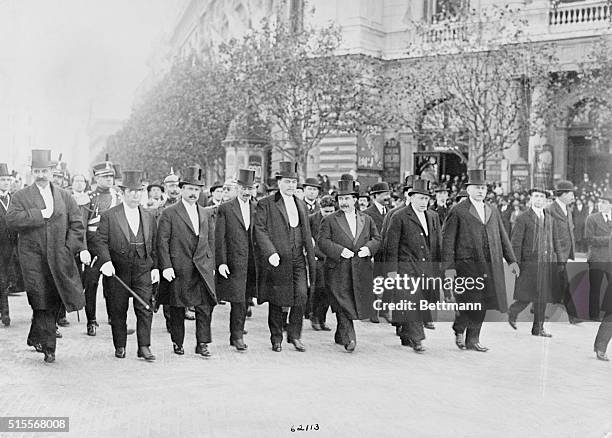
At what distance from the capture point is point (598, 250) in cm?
1205

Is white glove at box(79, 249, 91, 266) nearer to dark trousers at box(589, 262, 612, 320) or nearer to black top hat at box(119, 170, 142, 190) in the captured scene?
black top hat at box(119, 170, 142, 190)

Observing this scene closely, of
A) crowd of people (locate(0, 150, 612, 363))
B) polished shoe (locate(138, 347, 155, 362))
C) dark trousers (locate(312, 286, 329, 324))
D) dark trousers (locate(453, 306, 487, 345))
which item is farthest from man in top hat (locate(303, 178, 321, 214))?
polished shoe (locate(138, 347, 155, 362))

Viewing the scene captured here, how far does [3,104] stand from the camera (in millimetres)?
9570

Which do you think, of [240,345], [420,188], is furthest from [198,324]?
[420,188]

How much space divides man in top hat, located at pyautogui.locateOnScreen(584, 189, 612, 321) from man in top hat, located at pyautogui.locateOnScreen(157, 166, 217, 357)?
202 inches

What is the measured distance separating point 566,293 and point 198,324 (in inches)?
243

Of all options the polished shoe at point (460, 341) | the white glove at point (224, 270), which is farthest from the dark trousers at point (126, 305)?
the polished shoe at point (460, 341)

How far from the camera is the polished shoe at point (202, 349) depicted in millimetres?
9773

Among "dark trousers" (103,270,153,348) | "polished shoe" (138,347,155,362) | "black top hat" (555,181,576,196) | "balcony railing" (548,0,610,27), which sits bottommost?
"polished shoe" (138,347,155,362)

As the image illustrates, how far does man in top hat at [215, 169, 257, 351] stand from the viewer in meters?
10.4

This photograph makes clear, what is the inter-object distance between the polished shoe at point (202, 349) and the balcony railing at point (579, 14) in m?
20.4

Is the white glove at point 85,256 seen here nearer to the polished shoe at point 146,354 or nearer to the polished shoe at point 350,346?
the polished shoe at point 146,354

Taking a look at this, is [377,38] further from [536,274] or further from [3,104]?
[3,104]

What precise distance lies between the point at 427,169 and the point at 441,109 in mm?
3569
